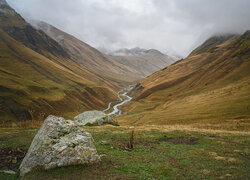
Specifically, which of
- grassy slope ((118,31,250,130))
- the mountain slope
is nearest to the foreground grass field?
the mountain slope

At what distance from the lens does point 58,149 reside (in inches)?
540

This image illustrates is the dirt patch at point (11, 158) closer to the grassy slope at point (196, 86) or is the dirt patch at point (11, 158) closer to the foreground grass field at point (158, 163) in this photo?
the foreground grass field at point (158, 163)

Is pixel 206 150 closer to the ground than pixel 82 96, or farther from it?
closer to the ground

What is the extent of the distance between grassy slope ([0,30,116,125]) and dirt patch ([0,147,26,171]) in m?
15.8

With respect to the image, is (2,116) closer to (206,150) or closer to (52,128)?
(52,128)

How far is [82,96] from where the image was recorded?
147 m

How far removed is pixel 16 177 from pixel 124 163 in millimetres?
8500

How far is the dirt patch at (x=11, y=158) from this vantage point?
585 inches

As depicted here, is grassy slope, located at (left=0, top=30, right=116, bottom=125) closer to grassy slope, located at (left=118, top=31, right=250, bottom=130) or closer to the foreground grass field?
the foreground grass field

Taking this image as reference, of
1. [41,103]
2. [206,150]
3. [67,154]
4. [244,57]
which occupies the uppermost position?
[244,57]

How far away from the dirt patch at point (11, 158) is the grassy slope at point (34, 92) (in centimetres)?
1578

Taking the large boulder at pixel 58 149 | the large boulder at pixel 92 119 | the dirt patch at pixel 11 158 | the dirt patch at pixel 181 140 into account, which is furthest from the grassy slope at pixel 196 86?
the large boulder at pixel 58 149

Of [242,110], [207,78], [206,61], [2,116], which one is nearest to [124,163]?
[242,110]

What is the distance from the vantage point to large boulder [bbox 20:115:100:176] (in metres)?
13.1
